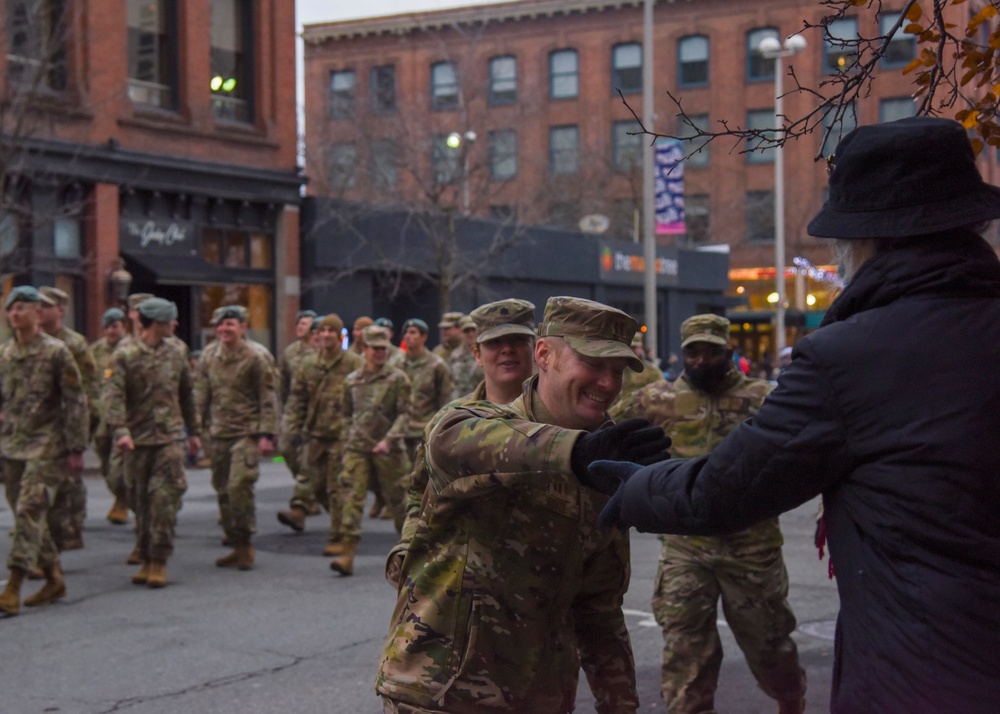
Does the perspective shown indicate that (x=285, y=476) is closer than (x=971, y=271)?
No

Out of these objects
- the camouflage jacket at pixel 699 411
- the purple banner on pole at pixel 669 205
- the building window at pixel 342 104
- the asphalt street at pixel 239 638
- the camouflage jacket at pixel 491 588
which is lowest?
the asphalt street at pixel 239 638

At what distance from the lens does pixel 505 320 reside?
5172 millimetres

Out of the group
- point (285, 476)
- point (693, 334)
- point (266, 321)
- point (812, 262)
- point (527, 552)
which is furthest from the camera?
point (812, 262)

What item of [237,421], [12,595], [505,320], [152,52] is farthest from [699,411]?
[152,52]

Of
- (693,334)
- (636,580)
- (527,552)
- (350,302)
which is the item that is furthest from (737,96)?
(527,552)

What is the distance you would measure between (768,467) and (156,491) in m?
8.24

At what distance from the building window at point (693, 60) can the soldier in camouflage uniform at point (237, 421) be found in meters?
41.1

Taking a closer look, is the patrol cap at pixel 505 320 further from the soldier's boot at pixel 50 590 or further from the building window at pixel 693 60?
the building window at pixel 693 60

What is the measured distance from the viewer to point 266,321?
88.1 ft

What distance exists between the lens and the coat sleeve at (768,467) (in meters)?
2.44

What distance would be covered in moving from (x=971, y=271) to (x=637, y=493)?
82cm

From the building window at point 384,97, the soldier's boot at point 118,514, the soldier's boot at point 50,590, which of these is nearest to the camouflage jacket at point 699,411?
the soldier's boot at point 50,590

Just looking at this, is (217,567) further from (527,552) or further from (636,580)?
(527,552)

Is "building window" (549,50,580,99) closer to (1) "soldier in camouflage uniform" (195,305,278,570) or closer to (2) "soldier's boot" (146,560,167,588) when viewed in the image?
(1) "soldier in camouflage uniform" (195,305,278,570)
